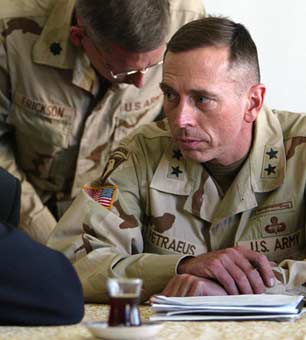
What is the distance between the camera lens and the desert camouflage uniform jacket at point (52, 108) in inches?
98.8

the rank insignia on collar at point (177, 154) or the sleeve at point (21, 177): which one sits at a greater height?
the rank insignia on collar at point (177, 154)

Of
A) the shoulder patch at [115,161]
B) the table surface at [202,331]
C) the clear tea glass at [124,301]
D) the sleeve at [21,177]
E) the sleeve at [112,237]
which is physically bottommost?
the sleeve at [21,177]

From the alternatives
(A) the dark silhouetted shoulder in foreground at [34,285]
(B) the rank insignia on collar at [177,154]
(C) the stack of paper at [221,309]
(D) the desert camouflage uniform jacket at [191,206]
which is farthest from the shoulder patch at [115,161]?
(A) the dark silhouetted shoulder in foreground at [34,285]

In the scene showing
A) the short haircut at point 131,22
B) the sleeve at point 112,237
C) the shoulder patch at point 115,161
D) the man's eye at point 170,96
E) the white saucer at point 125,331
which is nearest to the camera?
the white saucer at point 125,331

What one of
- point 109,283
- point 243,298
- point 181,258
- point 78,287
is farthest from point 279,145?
point 109,283

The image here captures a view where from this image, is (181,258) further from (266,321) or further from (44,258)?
(44,258)

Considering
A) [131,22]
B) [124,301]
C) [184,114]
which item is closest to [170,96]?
[184,114]

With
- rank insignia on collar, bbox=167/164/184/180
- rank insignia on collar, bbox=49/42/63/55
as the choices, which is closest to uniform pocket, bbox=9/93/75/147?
rank insignia on collar, bbox=49/42/63/55

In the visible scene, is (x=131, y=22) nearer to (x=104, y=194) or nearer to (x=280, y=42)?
(x=104, y=194)

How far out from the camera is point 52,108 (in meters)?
2.59

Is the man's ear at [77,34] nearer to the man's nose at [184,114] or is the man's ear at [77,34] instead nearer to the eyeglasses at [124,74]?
the eyeglasses at [124,74]

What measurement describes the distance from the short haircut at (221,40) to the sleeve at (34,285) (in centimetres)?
76

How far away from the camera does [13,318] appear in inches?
54.1

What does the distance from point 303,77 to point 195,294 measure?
137 cm
